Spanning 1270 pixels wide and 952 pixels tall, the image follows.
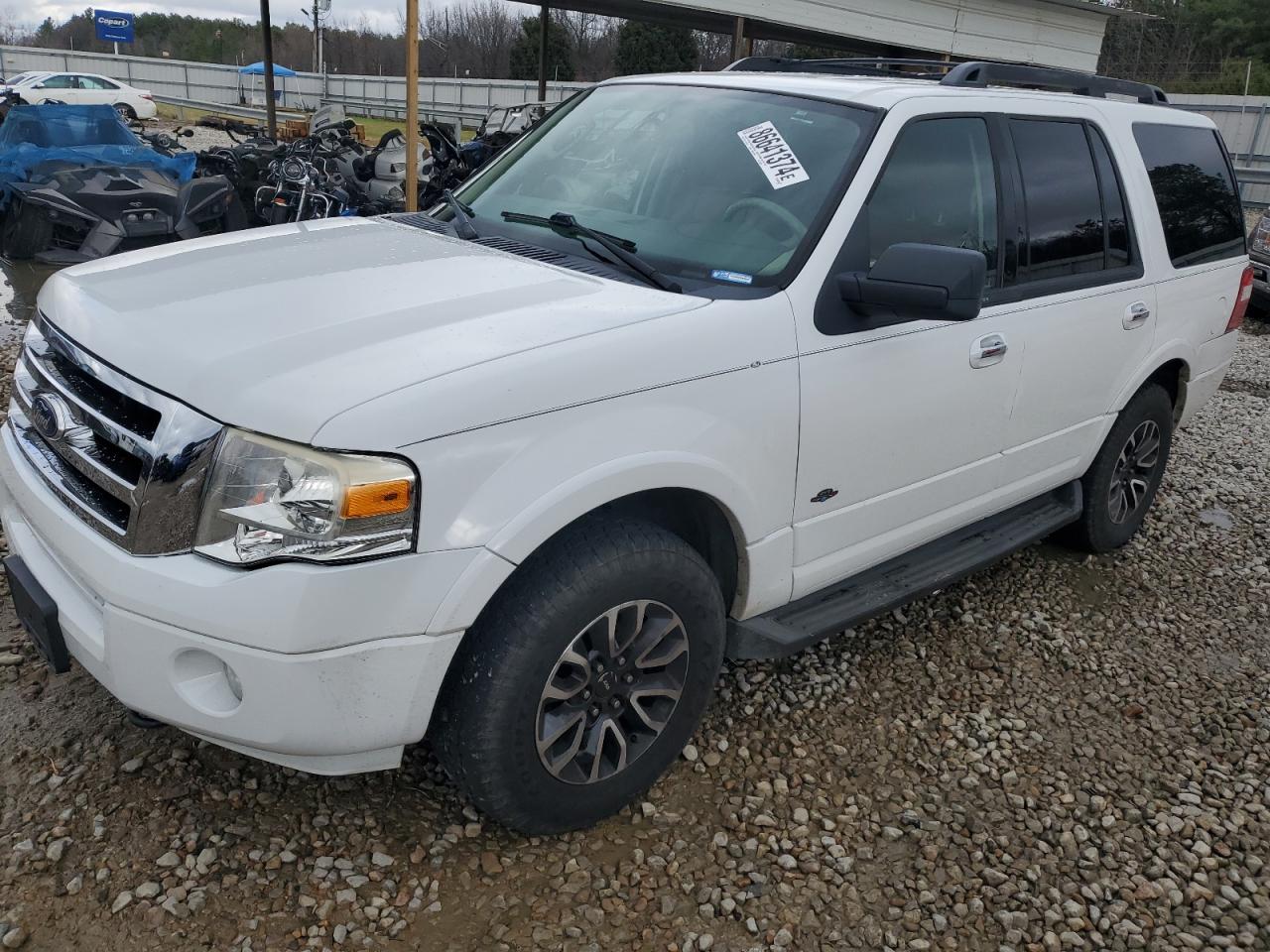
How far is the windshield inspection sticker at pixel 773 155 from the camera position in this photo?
10.0 feet

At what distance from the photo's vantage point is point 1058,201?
3.74 meters

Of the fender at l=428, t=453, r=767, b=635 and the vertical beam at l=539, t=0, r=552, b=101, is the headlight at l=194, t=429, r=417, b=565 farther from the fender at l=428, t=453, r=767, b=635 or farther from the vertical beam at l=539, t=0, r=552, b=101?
the vertical beam at l=539, t=0, r=552, b=101

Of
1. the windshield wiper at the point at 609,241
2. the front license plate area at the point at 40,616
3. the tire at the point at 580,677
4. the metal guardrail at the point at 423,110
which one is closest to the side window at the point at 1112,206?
the windshield wiper at the point at 609,241

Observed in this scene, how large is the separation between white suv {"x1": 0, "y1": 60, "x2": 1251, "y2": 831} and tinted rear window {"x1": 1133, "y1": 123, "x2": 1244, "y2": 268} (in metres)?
0.29

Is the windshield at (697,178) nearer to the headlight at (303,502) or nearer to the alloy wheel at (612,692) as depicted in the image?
the alloy wheel at (612,692)

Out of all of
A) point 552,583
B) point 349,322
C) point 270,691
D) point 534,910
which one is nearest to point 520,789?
point 534,910

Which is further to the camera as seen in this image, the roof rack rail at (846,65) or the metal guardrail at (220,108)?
the metal guardrail at (220,108)

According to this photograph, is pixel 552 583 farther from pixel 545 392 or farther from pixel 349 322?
pixel 349 322

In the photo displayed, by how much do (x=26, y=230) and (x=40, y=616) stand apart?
804 centimetres

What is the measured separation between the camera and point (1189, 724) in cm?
357

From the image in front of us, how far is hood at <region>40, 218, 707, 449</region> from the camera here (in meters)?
2.13

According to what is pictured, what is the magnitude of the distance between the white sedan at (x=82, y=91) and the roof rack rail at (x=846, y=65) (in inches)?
1068

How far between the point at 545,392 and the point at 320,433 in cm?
50

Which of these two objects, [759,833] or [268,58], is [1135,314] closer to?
[759,833]
